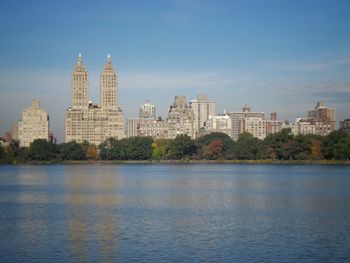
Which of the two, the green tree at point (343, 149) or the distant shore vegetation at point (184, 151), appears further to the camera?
the distant shore vegetation at point (184, 151)

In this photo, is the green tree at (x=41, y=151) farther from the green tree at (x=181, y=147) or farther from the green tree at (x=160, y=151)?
the green tree at (x=181, y=147)

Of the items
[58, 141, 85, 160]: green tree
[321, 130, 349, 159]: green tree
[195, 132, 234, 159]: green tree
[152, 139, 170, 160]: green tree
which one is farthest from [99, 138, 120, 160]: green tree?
[321, 130, 349, 159]: green tree

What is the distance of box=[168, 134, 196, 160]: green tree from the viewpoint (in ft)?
423

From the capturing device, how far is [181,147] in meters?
129

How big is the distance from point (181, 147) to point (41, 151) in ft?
91.1

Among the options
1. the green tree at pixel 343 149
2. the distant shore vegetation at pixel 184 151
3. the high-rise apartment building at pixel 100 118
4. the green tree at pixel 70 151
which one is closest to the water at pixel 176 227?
the green tree at pixel 343 149

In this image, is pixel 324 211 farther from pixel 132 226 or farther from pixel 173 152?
pixel 173 152

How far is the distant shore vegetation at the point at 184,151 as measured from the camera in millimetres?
107000

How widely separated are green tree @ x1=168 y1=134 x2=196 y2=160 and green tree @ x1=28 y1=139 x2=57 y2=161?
2394 cm

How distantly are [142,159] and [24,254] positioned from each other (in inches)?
4555

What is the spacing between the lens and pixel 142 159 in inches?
5384

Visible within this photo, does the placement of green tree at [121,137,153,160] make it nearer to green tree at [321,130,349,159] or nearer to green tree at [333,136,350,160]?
green tree at [321,130,349,159]

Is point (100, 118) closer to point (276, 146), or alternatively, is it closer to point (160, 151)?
point (160, 151)

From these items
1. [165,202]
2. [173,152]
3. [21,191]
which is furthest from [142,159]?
[165,202]
